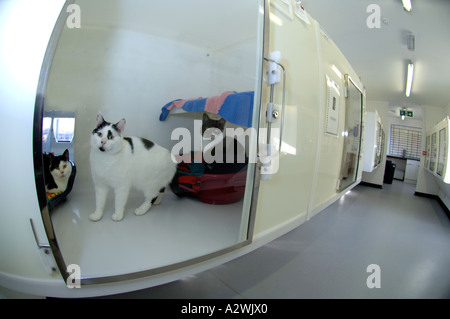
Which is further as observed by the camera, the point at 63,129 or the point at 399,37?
the point at 399,37

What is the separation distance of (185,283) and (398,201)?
13.0 ft

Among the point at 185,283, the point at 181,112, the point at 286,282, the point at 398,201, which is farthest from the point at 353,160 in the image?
the point at 185,283

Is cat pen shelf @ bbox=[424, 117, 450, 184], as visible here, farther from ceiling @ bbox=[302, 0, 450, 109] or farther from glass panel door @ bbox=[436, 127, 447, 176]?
ceiling @ bbox=[302, 0, 450, 109]

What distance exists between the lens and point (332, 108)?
156 cm

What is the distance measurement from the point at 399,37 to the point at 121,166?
116 inches

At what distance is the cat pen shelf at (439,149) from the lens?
1601mm

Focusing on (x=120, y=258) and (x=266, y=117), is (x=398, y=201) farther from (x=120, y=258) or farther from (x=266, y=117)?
(x=120, y=258)

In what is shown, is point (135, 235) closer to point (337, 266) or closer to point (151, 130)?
point (151, 130)

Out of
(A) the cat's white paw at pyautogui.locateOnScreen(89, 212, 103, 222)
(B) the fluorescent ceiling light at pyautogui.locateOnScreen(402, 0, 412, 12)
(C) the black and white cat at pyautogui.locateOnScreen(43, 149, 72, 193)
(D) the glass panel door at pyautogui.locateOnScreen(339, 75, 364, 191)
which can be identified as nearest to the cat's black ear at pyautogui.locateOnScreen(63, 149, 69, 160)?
(C) the black and white cat at pyautogui.locateOnScreen(43, 149, 72, 193)

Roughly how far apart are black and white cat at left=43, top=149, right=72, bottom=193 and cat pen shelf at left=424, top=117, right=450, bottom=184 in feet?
10.0

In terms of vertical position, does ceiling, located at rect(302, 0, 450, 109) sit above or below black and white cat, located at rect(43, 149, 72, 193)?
above

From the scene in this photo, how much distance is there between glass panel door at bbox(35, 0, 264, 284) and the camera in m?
0.84

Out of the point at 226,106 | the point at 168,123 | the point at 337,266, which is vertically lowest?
the point at 337,266

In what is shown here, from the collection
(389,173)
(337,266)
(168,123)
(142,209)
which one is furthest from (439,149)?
(389,173)
